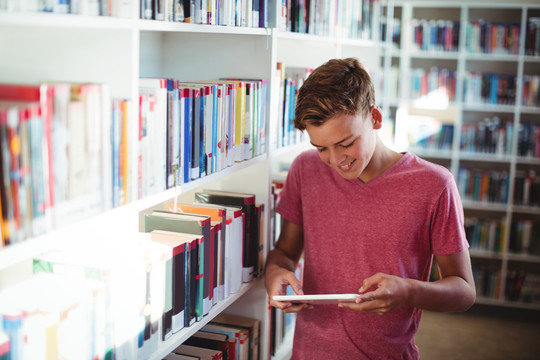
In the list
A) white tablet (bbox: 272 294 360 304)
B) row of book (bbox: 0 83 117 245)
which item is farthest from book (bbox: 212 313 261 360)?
row of book (bbox: 0 83 117 245)

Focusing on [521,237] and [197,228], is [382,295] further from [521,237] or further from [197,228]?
[521,237]

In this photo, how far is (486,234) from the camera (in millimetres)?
4648

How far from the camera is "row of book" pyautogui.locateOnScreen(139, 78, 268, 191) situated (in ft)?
4.43

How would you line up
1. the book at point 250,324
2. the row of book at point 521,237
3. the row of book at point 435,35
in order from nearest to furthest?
the book at point 250,324
the row of book at point 521,237
the row of book at point 435,35

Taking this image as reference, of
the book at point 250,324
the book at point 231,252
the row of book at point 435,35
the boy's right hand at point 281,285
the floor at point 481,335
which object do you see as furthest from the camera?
the row of book at point 435,35

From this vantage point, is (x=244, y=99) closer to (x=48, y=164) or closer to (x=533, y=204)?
(x=48, y=164)

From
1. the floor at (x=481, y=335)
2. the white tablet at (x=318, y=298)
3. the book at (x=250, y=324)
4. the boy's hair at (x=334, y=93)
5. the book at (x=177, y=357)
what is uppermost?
the boy's hair at (x=334, y=93)

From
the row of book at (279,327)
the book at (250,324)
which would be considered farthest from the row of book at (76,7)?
the row of book at (279,327)

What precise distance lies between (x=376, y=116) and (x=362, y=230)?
33 centimetres

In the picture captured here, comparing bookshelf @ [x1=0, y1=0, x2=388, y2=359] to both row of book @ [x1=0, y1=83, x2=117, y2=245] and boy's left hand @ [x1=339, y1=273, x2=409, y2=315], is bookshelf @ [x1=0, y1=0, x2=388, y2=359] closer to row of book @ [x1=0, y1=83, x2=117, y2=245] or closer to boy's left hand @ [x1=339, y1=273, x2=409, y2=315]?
row of book @ [x1=0, y1=83, x2=117, y2=245]

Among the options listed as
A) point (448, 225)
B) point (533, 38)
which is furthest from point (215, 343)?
point (533, 38)

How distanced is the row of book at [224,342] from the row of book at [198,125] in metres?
0.57

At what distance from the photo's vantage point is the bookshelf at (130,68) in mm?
1103

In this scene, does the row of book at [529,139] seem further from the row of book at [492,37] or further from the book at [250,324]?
the book at [250,324]
